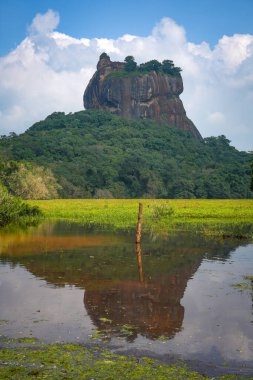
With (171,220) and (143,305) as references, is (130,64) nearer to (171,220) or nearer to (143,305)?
(171,220)

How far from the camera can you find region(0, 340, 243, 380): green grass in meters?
8.00

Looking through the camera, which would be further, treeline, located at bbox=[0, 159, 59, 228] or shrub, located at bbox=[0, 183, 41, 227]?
treeline, located at bbox=[0, 159, 59, 228]

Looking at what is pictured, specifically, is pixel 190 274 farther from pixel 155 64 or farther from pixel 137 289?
pixel 155 64

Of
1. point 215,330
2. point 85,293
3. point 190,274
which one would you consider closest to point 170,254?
point 190,274

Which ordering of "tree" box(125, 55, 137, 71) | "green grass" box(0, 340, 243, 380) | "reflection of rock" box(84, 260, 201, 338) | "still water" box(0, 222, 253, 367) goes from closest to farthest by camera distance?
1. "green grass" box(0, 340, 243, 380)
2. "still water" box(0, 222, 253, 367)
3. "reflection of rock" box(84, 260, 201, 338)
4. "tree" box(125, 55, 137, 71)

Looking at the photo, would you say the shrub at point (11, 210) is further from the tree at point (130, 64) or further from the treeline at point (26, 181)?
the tree at point (130, 64)

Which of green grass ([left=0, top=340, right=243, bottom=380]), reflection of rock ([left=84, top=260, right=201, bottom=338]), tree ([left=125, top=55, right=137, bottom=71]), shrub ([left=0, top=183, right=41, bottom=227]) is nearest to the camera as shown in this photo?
green grass ([left=0, top=340, right=243, bottom=380])

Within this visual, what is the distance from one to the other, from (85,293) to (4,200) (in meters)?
24.0

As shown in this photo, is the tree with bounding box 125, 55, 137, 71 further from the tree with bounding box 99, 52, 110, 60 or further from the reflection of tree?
the reflection of tree

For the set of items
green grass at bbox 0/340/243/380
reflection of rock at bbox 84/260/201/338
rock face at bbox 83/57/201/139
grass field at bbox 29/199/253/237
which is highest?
rock face at bbox 83/57/201/139

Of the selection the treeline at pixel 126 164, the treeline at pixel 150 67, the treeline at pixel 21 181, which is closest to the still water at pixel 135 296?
the treeline at pixel 21 181

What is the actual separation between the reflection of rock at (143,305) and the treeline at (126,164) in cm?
5557

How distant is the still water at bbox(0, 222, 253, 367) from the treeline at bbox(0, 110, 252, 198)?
1933 inches

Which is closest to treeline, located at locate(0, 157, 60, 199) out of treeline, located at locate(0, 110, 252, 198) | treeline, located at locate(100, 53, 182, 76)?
treeline, located at locate(0, 110, 252, 198)
